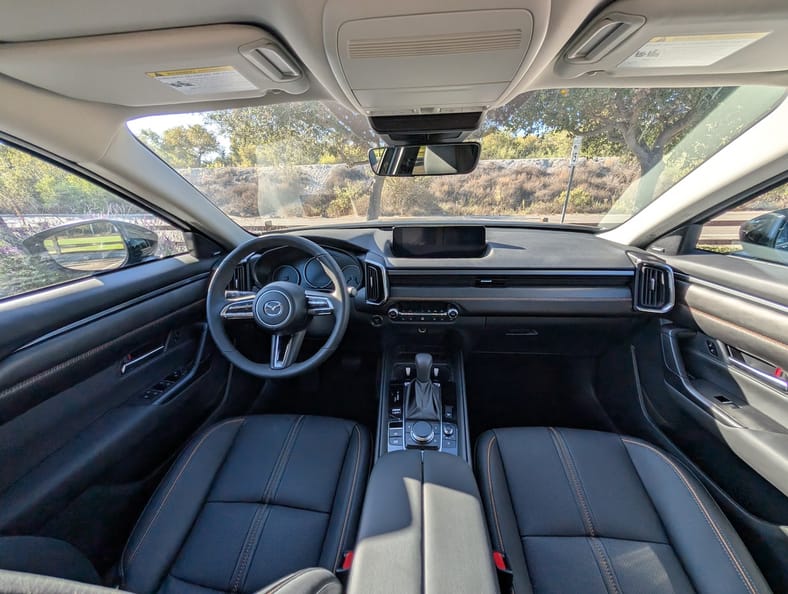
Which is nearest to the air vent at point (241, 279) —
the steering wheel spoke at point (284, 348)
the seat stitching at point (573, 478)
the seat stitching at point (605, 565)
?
the steering wheel spoke at point (284, 348)

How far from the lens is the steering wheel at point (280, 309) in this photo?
175 cm

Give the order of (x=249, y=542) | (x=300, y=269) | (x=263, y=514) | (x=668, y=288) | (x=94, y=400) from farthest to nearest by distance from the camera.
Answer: (x=300, y=269) → (x=668, y=288) → (x=94, y=400) → (x=263, y=514) → (x=249, y=542)

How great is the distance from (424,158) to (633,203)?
125cm

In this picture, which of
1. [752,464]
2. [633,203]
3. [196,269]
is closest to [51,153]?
[196,269]

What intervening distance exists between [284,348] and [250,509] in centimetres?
75

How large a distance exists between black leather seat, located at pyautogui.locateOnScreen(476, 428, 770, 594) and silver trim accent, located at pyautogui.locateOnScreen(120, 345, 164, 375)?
5.32ft

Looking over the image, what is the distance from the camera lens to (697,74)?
1392 mm

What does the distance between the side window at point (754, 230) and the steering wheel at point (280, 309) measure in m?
1.94

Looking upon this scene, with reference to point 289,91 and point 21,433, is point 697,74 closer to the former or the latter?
point 289,91

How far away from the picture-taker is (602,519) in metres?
1.29

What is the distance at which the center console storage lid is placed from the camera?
729 millimetres

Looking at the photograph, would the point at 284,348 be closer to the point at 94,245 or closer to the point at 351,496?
the point at 351,496

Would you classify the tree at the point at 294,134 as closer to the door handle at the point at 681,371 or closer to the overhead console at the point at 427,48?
the overhead console at the point at 427,48

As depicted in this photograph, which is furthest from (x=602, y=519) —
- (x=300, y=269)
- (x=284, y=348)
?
Result: (x=300, y=269)
